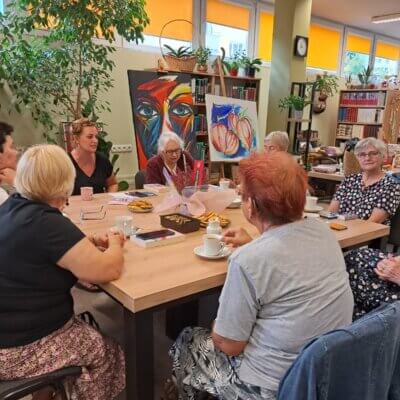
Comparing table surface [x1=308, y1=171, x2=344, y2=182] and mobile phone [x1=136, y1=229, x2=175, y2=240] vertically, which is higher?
mobile phone [x1=136, y1=229, x2=175, y2=240]

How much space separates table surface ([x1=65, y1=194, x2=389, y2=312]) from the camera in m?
1.18

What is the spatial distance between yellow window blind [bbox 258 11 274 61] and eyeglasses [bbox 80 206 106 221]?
4.88 metres

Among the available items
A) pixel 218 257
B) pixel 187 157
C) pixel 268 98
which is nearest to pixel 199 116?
pixel 268 98

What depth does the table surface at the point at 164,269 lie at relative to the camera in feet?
3.86

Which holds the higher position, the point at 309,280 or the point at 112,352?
the point at 309,280

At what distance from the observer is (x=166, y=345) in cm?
216

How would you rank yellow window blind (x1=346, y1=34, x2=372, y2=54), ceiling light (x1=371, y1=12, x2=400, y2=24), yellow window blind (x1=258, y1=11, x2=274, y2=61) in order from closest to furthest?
yellow window blind (x1=258, y1=11, x2=274, y2=61) < ceiling light (x1=371, y1=12, x2=400, y2=24) < yellow window blind (x1=346, y1=34, x2=372, y2=54)

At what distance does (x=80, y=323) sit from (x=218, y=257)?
0.54 meters

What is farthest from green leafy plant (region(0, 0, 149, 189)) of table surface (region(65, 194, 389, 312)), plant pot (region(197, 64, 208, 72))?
table surface (region(65, 194, 389, 312))

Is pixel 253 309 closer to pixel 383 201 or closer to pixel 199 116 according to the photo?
pixel 383 201

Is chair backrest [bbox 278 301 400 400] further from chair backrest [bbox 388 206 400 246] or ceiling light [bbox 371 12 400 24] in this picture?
ceiling light [bbox 371 12 400 24]

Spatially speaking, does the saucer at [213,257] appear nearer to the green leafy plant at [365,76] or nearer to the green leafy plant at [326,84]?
the green leafy plant at [326,84]

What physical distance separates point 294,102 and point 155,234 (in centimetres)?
401

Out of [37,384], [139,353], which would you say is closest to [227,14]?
[139,353]
